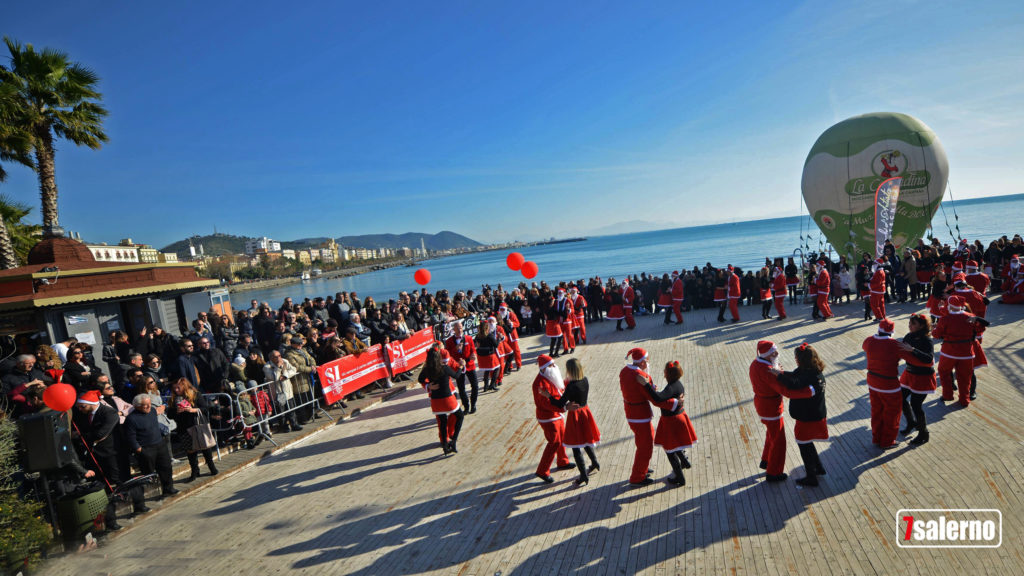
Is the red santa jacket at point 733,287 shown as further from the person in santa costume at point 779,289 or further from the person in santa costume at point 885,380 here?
the person in santa costume at point 885,380

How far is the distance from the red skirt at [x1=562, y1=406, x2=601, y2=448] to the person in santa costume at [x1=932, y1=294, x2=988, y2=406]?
5234mm

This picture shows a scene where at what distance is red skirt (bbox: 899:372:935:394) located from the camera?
238 inches

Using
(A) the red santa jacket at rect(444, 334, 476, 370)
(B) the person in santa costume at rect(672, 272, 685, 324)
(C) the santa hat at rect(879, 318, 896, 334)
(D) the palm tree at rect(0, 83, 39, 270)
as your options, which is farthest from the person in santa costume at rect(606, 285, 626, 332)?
(D) the palm tree at rect(0, 83, 39, 270)

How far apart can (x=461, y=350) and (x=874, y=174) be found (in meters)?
20.9

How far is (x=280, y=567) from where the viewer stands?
5.02 meters

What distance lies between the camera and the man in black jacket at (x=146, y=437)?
20.9 ft

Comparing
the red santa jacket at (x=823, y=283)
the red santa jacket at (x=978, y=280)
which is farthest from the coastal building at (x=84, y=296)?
the red santa jacket at (x=978, y=280)

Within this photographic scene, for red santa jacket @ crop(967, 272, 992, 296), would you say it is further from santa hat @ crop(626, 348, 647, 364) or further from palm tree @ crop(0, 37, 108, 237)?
palm tree @ crop(0, 37, 108, 237)

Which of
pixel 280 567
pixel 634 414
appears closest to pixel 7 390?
pixel 280 567

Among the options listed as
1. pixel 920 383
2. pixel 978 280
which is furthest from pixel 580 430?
pixel 978 280

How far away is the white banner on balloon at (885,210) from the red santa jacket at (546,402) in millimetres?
17609

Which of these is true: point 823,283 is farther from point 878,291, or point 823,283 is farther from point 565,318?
point 565,318

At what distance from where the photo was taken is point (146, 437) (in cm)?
644

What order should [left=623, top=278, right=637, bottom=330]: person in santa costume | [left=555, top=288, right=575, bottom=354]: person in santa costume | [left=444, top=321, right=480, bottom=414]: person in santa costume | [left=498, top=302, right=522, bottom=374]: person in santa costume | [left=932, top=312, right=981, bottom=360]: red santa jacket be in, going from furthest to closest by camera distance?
[left=623, top=278, right=637, bottom=330]: person in santa costume → [left=555, top=288, right=575, bottom=354]: person in santa costume → [left=498, top=302, right=522, bottom=374]: person in santa costume → [left=444, top=321, right=480, bottom=414]: person in santa costume → [left=932, top=312, right=981, bottom=360]: red santa jacket
